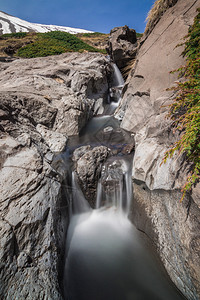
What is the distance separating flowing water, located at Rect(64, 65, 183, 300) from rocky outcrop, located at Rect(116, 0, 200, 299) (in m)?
0.48

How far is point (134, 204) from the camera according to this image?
14.3 ft

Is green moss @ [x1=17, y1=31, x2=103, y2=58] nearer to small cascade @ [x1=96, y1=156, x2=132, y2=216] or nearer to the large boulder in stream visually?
the large boulder in stream

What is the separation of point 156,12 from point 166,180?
978 cm

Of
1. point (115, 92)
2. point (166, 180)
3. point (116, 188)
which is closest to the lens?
point (166, 180)

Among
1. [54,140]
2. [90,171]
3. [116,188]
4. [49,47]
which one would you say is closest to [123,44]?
[49,47]

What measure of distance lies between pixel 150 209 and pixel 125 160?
2.36m

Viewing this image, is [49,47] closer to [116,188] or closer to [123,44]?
[123,44]

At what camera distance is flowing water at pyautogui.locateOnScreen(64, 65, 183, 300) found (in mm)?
3057

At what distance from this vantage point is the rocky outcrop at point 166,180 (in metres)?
2.47

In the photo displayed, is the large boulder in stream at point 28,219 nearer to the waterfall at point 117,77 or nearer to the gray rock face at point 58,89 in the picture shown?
the gray rock face at point 58,89

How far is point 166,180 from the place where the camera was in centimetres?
313

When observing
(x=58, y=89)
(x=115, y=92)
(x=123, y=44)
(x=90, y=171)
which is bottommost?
(x=90, y=171)

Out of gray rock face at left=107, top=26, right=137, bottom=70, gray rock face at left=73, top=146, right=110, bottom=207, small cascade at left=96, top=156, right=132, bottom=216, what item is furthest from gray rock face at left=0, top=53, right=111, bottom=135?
small cascade at left=96, top=156, right=132, bottom=216

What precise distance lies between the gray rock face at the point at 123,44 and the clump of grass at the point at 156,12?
8.45 meters
